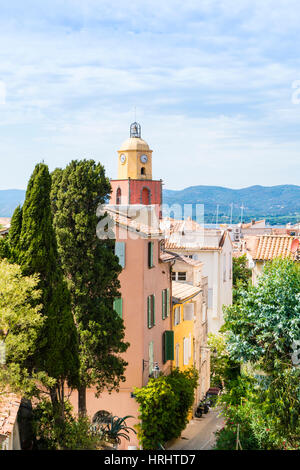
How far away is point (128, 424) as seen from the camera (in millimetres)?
23453

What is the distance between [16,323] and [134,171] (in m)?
40.8

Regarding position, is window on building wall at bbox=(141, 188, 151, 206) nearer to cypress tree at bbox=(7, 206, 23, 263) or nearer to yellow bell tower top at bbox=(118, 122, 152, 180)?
yellow bell tower top at bbox=(118, 122, 152, 180)

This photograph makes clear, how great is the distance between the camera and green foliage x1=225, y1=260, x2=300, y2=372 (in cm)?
1889

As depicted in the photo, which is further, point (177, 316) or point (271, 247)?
point (177, 316)

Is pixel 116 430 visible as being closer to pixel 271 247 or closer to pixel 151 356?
→ pixel 151 356

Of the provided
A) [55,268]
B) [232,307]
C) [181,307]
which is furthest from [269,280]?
[181,307]

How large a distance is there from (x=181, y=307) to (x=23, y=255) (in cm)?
1463

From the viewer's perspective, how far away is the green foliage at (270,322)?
1889 cm

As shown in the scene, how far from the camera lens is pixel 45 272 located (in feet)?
56.1

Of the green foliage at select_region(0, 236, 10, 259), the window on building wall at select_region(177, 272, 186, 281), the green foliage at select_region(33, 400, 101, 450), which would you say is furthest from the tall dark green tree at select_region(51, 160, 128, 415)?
the window on building wall at select_region(177, 272, 186, 281)

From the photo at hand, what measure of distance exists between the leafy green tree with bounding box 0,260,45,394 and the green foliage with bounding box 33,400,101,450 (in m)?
2.03

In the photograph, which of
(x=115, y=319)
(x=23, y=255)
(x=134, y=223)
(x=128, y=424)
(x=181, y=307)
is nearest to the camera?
(x=23, y=255)

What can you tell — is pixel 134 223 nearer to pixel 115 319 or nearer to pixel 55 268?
pixel 115 319

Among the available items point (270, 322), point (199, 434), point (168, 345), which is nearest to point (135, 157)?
point (168, 345)
